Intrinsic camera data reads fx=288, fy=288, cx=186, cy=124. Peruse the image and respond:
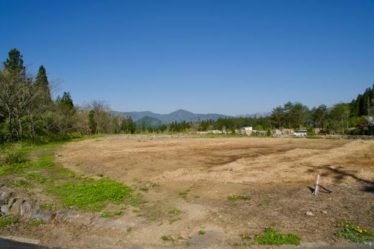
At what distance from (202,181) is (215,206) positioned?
7.48 feet

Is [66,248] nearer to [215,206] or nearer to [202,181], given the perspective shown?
[215,206]

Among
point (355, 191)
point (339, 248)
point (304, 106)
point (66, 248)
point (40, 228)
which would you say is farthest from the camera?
point (304, 106)

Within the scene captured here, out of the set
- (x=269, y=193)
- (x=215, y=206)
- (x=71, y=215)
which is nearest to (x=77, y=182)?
(x=71, y=215)

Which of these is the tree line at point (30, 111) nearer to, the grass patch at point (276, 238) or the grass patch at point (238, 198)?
the grass patch at point (238, 198)

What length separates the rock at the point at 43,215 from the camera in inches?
246

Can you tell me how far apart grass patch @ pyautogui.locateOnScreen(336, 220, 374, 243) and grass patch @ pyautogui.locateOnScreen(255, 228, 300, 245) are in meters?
0.77

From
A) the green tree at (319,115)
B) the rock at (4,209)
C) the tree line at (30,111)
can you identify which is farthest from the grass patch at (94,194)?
the green tree at (319,115)

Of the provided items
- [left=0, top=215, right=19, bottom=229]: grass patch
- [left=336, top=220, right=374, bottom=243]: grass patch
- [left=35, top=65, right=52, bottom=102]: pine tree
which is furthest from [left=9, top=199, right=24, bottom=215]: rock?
[left=35, top=65, right=52, bottom=102]: pine tree

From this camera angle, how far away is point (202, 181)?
8.81 metres

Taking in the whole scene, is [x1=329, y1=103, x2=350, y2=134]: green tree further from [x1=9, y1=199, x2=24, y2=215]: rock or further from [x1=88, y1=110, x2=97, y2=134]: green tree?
[x1=9, y1=199, x2=24, y2=215]: rock

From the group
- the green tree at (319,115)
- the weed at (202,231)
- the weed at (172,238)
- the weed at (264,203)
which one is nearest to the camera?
the weed at (172,238)

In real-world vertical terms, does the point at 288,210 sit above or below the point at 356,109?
below

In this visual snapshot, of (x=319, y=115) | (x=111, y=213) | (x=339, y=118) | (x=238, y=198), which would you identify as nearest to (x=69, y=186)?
(x=111, y=213)

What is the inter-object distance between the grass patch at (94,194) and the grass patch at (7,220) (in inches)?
41.5
